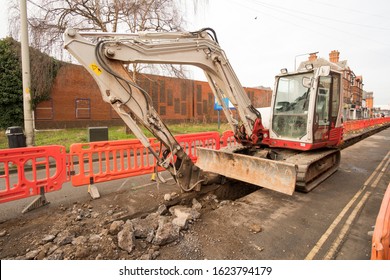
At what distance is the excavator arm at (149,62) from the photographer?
3227mm

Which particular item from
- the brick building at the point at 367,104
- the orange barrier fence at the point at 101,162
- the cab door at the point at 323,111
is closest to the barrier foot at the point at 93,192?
the orange barrier fence at the point at 101,162

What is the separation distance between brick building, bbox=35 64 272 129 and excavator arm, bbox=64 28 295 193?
10197 millimetres

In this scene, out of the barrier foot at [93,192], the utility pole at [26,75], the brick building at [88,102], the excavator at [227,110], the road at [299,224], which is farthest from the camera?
the brick building at [88,102]

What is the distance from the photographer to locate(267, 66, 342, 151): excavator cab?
16.4 ft

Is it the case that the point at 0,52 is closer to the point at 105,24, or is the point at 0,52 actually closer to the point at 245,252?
the point at 105,24

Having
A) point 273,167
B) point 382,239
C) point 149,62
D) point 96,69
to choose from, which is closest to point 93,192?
point 96,69

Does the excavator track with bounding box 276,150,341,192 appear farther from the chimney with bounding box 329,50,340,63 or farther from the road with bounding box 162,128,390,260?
the chimney with bounding box 329,50,340,63

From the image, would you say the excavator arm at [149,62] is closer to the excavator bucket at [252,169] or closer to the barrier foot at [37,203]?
the excavator bucket at [252,169]

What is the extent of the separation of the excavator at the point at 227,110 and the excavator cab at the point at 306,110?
20 mm

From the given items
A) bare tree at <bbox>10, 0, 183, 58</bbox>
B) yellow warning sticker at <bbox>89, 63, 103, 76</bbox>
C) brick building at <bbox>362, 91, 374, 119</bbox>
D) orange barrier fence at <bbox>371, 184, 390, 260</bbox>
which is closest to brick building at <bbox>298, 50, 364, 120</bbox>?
brick building at <bbox>362, 91, 374, 119</bbox>

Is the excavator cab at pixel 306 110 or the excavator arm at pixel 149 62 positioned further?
the excavator cab at pixel 306 110

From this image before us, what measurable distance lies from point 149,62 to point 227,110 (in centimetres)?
227
